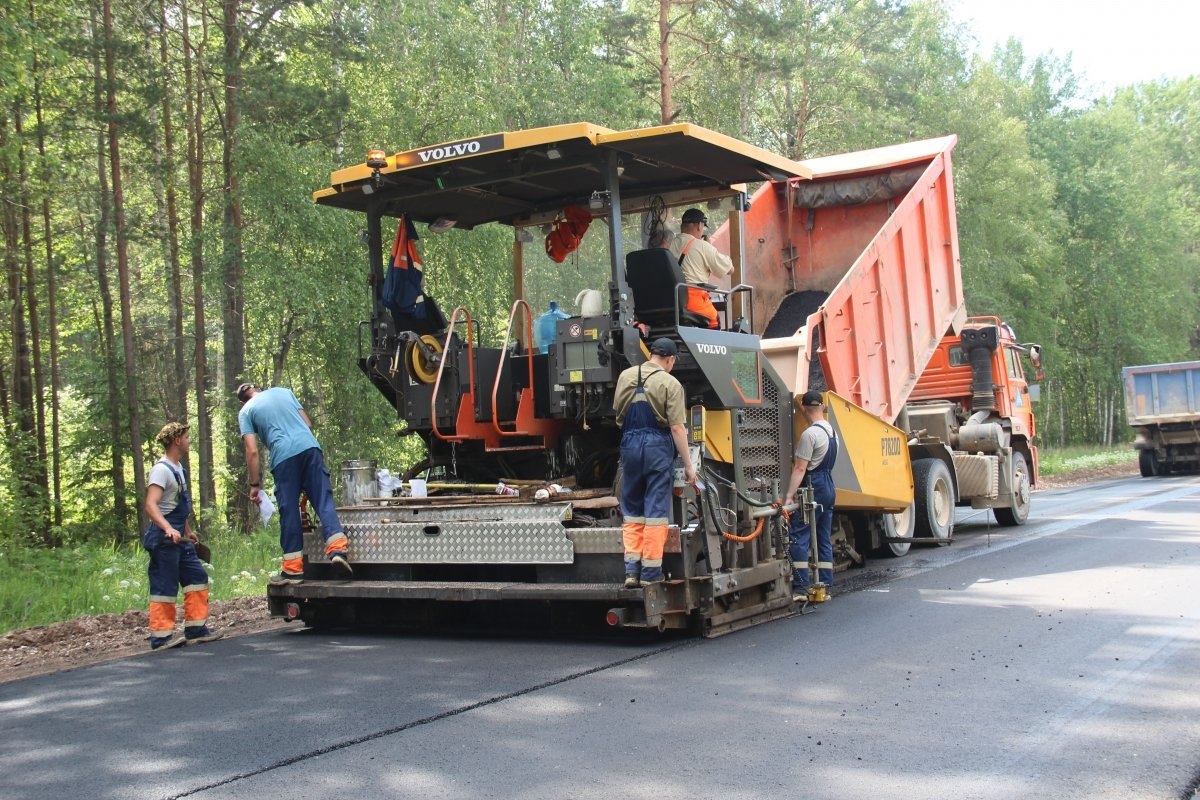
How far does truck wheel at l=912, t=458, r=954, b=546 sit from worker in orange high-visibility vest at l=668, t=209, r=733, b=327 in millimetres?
4413

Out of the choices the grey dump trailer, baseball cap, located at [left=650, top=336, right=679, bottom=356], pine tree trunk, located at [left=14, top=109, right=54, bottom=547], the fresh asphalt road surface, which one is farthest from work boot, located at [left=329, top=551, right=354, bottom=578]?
the grey dump trailer

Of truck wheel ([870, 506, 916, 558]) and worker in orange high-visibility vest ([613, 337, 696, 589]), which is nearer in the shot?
worker in orange high-visibility vest ([613, 337, 696, 589])

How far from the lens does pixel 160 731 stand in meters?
4.77

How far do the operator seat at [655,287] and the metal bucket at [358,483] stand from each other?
7.73 feet

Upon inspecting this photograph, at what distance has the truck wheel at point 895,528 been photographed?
34.1 ft

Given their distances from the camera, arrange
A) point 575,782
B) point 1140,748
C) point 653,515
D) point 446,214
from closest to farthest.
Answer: point 575,782 < point 1140,748 < point 653,515 < point 446,214

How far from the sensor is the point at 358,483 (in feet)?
25.7

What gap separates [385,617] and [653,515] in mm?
2356

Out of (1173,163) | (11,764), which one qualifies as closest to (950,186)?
(11,764)

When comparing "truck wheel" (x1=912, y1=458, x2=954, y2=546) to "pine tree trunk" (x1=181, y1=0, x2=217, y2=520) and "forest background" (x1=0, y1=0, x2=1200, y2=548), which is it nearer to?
"forest background" (x1=0, y1=0, x2=1200, y2=548)

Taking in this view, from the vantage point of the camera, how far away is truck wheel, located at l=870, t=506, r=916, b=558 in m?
10.4

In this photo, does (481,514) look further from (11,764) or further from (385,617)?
(11,764)

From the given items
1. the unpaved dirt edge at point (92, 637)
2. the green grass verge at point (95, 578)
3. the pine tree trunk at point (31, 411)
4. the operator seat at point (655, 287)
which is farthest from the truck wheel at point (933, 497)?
the pine tree trunk at point (31, 411)

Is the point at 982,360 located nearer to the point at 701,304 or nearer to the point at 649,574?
the point at 701,304
